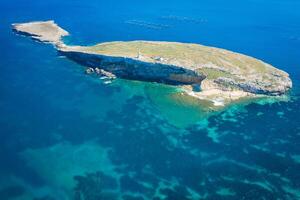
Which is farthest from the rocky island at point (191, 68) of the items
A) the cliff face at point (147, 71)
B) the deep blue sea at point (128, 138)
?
the deep blue sea at point (128, 138)

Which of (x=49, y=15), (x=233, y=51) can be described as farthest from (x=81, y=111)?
(x=49, y=15)

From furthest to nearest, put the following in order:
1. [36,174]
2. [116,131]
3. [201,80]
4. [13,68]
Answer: [13,68], [201,80], [116,131], [36,174]

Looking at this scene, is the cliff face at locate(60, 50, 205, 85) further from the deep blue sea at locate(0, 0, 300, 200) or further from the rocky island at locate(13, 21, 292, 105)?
the deep blue sea at locate(0, 0, 300, 200)

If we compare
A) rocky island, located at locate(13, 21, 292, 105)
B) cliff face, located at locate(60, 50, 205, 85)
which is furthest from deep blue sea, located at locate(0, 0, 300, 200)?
rocky island, located at locate(13, 21, 292, 105)

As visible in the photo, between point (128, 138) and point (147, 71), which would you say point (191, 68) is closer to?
point (147, 71)

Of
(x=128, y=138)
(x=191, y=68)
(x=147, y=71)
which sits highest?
(x=191, y=68)

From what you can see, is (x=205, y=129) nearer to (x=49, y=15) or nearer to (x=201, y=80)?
(x=201, y=80)

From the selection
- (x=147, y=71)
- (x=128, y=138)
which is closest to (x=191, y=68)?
(x=147, y=71)
